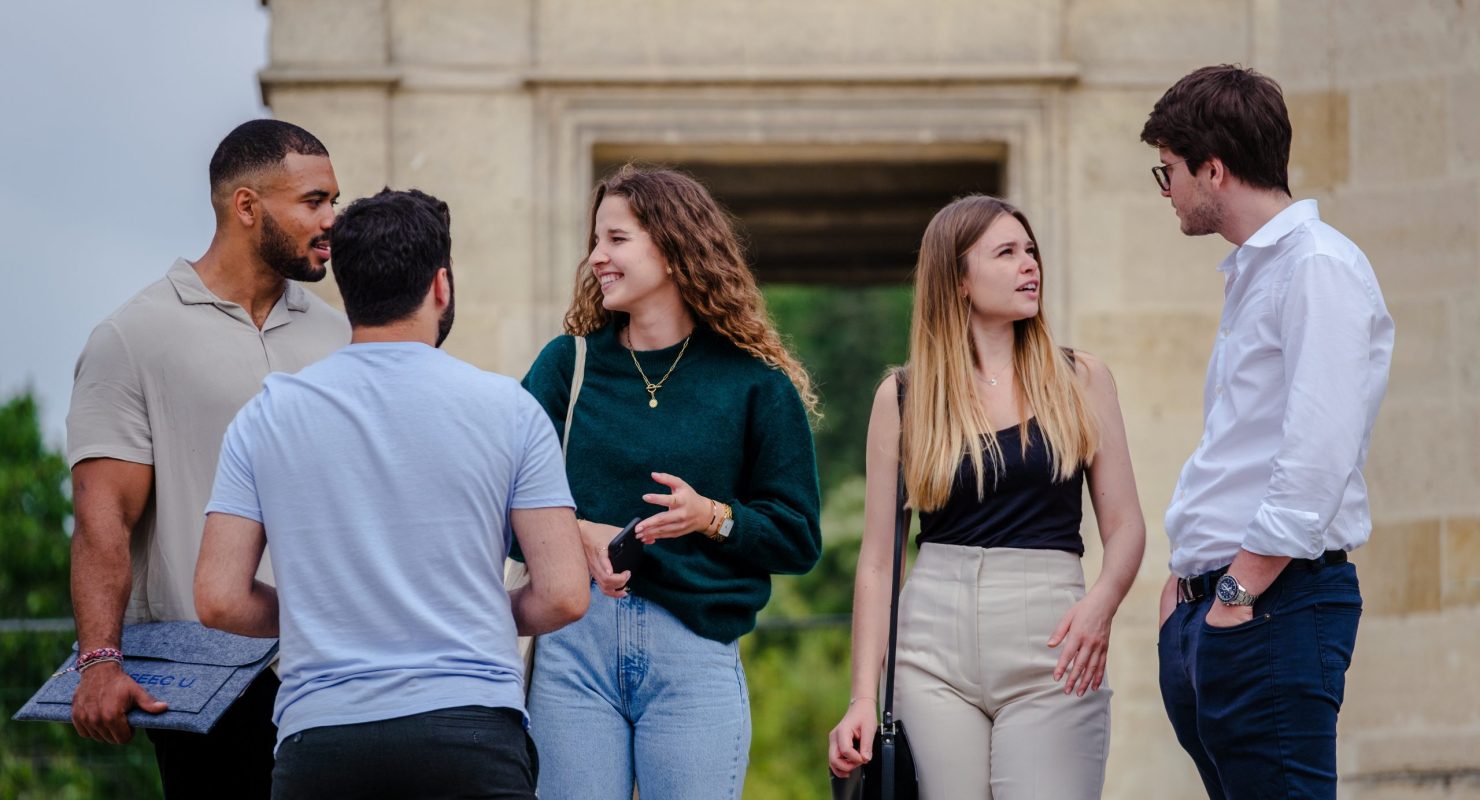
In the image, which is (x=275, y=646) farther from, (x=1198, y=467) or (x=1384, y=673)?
(x=1384, y=673)

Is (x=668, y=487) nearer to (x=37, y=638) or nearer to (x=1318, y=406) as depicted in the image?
(x=1318, y=406)

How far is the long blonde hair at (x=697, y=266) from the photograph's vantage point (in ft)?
12.1

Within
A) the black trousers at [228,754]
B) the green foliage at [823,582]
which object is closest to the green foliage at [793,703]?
the green foliage at [823,582]

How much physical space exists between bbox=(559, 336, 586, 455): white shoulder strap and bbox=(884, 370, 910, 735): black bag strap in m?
0.72

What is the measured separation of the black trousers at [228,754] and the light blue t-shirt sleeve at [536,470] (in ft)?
3.47

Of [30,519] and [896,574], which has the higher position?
[896,574]

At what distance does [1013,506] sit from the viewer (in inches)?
146

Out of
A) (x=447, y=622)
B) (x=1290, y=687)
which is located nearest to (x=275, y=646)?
(x=447, y=622)

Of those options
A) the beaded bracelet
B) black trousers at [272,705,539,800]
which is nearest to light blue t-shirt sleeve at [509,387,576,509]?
black trousers at [272,705,539,800]

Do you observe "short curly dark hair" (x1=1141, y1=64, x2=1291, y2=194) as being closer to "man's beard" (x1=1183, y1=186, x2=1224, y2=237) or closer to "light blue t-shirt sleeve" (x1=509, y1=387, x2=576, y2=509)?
"man's beard" (x1=1183, y1=186, x2=1224, y2=237)

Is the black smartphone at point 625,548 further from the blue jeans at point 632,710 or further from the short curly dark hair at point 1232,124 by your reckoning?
the short curly dark hair at point 1232,124

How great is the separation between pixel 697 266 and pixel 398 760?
139 centimetres

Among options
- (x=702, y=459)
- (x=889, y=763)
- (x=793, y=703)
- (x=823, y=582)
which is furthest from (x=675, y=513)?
(x=823, y=582)

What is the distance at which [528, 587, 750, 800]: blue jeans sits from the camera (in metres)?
3.35
